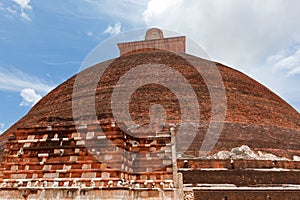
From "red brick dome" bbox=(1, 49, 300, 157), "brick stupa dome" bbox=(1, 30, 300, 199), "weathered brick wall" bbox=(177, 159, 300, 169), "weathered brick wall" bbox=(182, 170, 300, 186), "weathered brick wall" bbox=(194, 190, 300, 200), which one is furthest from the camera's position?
"red brick dome" bbox=(1, 49, 300, 157)

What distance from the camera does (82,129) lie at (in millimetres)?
6125

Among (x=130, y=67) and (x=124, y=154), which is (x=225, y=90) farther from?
(x=124, y=154)

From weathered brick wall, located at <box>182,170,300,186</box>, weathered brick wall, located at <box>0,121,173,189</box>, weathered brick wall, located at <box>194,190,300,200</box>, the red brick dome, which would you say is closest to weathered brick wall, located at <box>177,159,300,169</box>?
weathered brick wall, located at <box>182,170,300,186</box>

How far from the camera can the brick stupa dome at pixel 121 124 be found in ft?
19.2

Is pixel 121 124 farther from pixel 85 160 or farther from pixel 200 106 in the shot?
pixel 200 106

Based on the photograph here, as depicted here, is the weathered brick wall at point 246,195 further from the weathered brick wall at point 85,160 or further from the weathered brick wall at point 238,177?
the weathered brick wall at point 85,160

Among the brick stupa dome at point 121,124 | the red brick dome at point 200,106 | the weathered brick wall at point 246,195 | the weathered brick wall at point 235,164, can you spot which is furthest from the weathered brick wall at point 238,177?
the red brick dome at point 200,106

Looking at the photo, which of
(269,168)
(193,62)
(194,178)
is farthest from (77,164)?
(193,62)

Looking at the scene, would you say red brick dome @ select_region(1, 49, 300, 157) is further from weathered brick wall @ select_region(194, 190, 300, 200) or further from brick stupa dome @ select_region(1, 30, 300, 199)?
weathered brick wall @ select_region(194, 190, 300, 200)

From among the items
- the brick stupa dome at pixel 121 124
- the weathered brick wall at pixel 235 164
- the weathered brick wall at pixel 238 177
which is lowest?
the weathered brick wall at pixel 238 177

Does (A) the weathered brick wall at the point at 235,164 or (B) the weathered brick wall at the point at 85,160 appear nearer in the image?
(B) the weathered brick wall at the point at 85,160

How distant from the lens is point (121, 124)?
623cm

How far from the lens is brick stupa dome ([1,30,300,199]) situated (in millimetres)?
5848

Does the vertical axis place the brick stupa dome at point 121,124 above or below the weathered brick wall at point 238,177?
above
